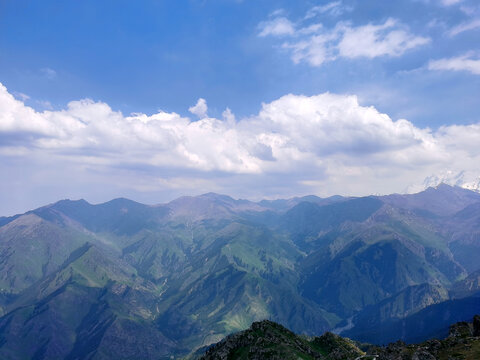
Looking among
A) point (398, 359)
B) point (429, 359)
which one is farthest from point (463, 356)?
point (398, 359)

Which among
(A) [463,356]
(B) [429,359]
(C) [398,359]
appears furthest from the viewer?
(C) [398,359]

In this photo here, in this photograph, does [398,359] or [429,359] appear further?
[398,359]

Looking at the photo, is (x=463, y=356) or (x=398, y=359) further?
(x=398, y=359)

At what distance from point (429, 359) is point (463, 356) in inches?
655

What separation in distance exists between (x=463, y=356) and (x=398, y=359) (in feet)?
109

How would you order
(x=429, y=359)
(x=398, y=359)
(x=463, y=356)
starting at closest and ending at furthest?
(x=463, y=356) → (x=429, y=359) → (x=398, y=359)

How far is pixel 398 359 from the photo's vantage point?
19288 centimetres

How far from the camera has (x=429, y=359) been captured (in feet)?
594

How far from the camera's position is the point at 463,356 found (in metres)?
170

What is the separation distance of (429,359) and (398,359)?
16.7m

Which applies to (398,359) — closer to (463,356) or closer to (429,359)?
(429,359)
